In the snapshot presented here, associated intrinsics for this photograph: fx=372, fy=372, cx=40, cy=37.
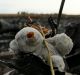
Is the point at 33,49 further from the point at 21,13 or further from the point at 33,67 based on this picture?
the point at 21,13

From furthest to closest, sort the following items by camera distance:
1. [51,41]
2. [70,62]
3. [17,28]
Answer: [70,62]
[17,28]
[51,41]

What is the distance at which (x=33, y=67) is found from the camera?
2109 millimetres

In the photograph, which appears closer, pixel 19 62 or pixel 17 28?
pixel 19 62

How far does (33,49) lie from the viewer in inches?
84.0

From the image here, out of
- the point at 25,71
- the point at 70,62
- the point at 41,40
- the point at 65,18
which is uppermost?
the point at 41,40

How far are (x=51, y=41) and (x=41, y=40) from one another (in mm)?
142

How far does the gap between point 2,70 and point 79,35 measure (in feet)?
2.65

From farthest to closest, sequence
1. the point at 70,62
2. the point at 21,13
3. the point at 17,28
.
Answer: the point at 21,13, the point at 70,62, the point at 17,28

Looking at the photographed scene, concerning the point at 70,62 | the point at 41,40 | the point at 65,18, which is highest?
the point at 41,40

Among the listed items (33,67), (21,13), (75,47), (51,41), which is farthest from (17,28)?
(21,13)

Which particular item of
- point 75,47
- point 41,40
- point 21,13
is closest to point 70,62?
point 75,47

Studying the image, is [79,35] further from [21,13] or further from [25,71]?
[21,13]

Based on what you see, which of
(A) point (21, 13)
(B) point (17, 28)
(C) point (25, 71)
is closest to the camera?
(C) point (25, 71)

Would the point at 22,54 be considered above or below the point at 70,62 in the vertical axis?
above
